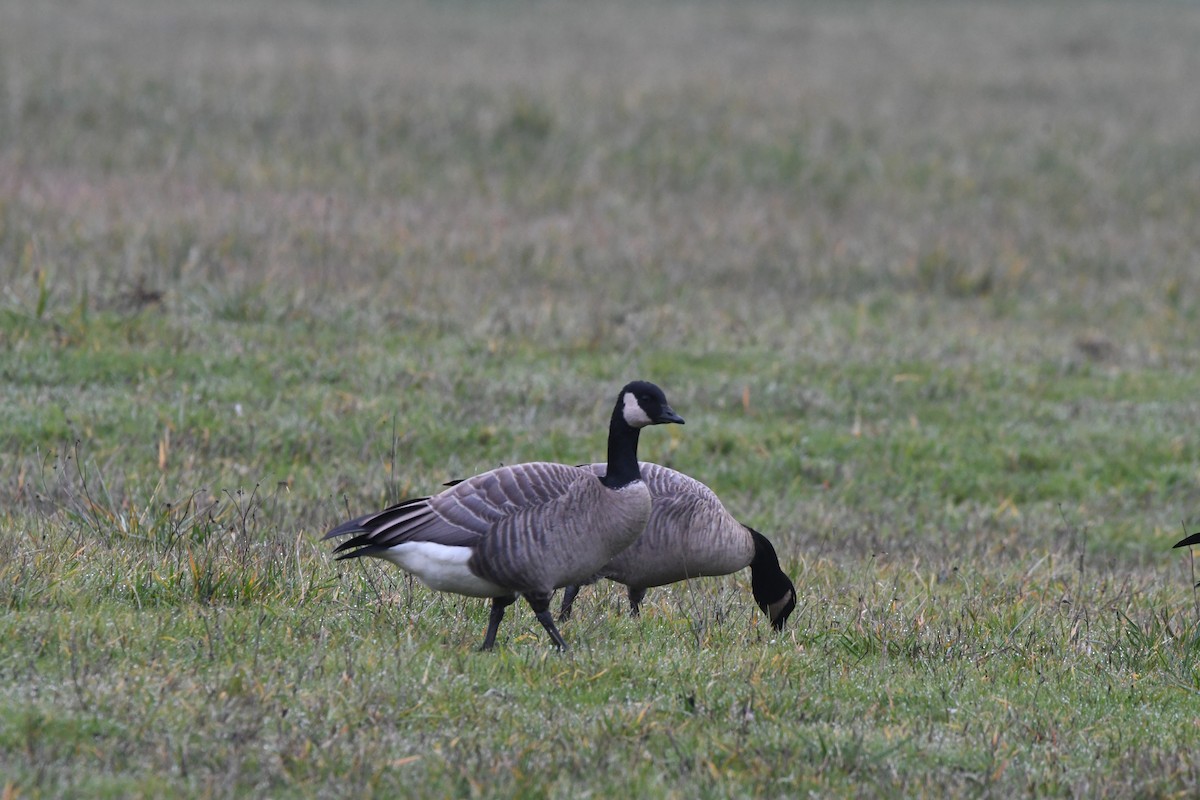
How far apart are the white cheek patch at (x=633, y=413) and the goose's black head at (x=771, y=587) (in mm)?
1164

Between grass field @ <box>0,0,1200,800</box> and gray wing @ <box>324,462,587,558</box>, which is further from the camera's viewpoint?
gray wing @ <box>324,462,587,558</box>

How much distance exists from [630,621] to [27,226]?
30.7 feet

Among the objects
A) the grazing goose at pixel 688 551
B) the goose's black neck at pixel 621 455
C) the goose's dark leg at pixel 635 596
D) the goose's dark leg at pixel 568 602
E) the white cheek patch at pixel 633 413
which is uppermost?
the white cheek patch at pixel 633 413

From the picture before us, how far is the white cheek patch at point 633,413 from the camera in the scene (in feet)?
20.6

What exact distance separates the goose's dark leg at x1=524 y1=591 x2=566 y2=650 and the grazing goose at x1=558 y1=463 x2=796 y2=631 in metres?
0.85

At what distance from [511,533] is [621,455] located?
725 mm

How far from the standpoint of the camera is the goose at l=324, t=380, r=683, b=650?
5.73 metres

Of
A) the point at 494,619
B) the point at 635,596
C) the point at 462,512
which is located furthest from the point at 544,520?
the point at 635,596

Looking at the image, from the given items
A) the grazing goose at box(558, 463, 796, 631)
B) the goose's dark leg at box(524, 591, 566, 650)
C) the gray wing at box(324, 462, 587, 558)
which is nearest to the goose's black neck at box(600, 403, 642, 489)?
→ the gray wing at box(324, 462, 587, 558)

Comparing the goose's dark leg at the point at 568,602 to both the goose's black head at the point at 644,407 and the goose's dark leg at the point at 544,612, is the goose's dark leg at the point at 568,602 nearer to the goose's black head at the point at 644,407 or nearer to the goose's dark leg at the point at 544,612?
the goose's dark leg at the point at 544,612

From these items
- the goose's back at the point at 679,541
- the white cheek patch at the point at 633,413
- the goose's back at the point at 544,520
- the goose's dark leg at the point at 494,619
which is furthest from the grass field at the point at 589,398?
the white cheek patch at the point at 633,413

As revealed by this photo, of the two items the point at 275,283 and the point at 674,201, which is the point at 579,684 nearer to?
the point at 275,283

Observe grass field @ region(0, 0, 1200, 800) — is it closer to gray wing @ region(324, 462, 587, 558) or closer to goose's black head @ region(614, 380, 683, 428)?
gray wing @ region(324, 462, 587, 558)

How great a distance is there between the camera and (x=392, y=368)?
11.3 meters
